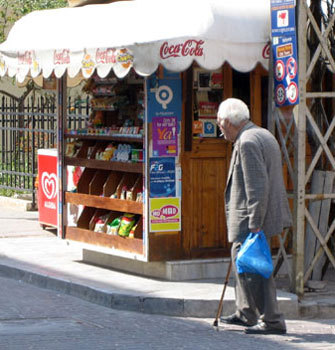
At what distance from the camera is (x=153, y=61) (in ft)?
29.7

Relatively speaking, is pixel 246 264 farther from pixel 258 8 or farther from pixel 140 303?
pixel 258 8

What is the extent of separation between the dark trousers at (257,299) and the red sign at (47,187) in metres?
5.72

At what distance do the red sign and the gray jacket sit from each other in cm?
578

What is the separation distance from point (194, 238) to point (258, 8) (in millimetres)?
2417

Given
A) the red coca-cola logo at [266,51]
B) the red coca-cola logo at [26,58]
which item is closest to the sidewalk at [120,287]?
the red coca-cola logo at [26,58]

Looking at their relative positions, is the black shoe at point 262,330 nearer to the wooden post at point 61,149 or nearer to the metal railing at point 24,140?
the wooden post at point 61,149

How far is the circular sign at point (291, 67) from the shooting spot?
8.93 metres

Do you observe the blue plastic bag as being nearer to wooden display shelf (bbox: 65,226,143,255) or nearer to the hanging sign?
the hanging sign

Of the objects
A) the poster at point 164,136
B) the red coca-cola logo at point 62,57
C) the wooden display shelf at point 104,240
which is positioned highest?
the red coca-cola logo at point 62,57

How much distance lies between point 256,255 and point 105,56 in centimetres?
271

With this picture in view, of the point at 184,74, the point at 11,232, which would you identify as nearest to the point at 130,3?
the point at 184,74

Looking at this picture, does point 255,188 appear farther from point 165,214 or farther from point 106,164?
point 106,164

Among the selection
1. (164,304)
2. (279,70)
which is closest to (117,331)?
(164,304)

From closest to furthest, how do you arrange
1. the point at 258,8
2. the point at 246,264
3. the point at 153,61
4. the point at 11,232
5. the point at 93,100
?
the point at 246,264, the point at 153,61, the point at 258,8, the point at 93,100, the point at 11,232
